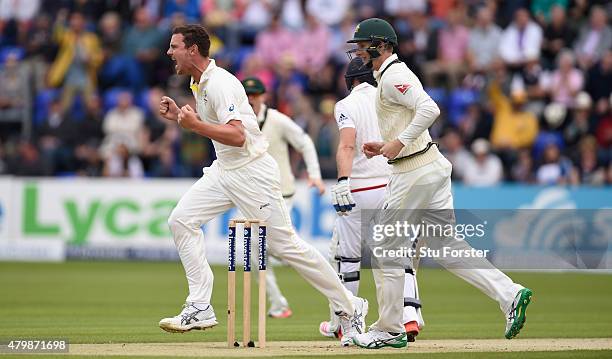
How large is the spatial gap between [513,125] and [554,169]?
1.45 meters

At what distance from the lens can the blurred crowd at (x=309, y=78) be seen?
2117 centimetres

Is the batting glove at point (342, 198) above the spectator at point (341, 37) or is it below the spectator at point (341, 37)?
below

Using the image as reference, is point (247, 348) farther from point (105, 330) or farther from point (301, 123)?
point (301, 123)

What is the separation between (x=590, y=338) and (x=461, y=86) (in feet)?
41.6

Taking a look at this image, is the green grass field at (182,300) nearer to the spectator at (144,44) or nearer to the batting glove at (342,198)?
the batting glove at (342,198)

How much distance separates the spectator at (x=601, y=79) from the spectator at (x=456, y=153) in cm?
260

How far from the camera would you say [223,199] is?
958 cm

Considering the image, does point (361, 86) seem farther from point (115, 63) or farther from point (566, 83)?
point (115, 63)

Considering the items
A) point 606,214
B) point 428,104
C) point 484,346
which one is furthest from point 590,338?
point 606,214

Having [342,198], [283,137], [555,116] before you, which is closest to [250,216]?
[342,198]

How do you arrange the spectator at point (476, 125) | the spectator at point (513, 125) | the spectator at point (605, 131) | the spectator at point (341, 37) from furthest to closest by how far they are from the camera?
the spectator at point (341, 37) < the spectator at point (476, 125) < the spectator at point (513, 125) < the spectator at point (605, 131)

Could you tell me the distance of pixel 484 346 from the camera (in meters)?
9.52

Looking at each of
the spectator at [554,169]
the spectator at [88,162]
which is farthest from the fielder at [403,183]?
the spectator at [88,162]

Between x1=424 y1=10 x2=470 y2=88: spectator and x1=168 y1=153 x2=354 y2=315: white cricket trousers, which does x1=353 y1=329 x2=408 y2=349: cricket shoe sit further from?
x1=424 y1=10 x2=470 y2=88: spectator
